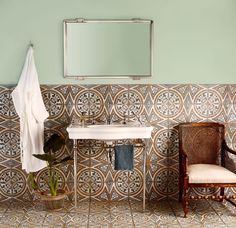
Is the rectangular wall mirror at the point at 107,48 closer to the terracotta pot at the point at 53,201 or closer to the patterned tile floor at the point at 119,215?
the terracotta pot at the point at 53,201

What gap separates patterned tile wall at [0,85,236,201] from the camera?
4.69 m

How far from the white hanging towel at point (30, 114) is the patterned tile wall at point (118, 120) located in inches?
8.0

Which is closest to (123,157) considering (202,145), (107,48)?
(202,145)

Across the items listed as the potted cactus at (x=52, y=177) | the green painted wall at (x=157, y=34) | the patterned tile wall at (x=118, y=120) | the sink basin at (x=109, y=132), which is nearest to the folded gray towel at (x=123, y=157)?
the sink basin at (x=109, y=132)

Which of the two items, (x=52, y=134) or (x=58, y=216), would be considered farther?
(x=52, y=134)

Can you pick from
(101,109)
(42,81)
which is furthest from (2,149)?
(101,109)

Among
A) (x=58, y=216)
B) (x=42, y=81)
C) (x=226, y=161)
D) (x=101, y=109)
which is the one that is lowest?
(x=58, y=216)

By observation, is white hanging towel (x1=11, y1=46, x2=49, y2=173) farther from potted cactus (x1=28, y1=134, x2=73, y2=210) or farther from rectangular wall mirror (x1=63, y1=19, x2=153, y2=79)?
rectangular wall mirror (x1=63, y1=19, x2=153, y2=79)

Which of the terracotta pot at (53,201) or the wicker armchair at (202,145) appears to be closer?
the terracotta pot at (53,201)

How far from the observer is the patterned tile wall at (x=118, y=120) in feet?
15.4

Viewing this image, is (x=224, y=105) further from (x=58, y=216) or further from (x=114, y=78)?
(x=58, y=216)

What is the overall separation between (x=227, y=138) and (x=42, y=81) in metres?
2.09

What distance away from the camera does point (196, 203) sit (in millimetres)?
4742

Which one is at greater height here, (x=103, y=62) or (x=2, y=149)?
(x=103, y=62)
